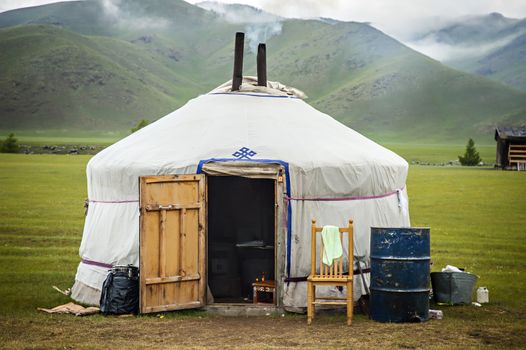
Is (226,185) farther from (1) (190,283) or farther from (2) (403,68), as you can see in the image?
(2) (403,68)

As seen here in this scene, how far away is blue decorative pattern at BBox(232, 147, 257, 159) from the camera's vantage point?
10234 millimetres

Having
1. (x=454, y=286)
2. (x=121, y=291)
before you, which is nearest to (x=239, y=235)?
(x=121, y=291)

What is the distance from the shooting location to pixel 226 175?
10.2m

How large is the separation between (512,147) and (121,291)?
130 feet

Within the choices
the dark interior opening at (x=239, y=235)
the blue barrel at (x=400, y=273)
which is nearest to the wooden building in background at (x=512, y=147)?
the dark interior opening at (x=239, y=235)

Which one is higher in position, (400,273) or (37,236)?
(37,236)

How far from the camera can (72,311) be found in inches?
411

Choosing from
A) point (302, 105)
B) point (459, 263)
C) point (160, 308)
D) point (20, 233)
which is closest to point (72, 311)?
point (160, 308)

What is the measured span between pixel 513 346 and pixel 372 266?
6.01 feet

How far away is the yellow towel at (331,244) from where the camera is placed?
9781 mm

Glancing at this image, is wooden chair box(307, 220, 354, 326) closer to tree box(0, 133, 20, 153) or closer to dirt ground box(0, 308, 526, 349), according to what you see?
dirt ground box(0, 308, 526, 349)

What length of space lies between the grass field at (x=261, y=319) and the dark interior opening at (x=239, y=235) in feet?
4.72

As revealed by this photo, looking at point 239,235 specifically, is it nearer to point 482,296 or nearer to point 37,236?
point 482,296

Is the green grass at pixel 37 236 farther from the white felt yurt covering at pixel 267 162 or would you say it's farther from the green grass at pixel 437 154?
the green grass at pixel 437 154
